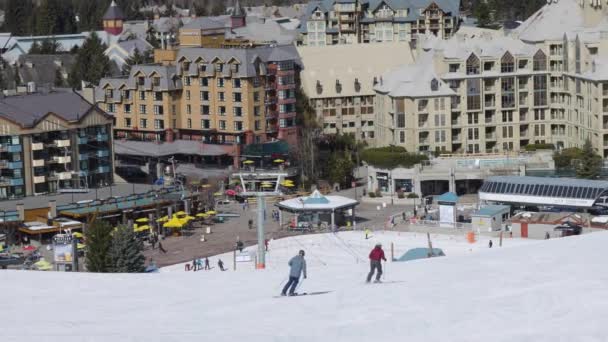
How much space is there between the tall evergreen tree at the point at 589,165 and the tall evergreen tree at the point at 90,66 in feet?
127

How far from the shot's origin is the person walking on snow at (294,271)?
3052 centimetres

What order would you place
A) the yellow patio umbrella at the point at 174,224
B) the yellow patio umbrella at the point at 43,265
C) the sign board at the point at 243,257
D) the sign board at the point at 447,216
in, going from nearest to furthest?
the yellow patio umbrella at the point at 43,265 → the sign board at the point at 243,257 → the sign board at the point at 447,216 → the yellow patio umbrella at the point at 174,224

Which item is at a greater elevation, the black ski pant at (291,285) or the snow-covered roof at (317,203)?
the black ski pant at (291,285)

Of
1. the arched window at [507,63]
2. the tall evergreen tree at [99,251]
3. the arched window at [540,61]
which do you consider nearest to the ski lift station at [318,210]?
the tall evergreen tree at [99,251]

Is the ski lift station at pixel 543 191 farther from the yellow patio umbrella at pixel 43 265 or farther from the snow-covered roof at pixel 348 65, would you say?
the snow-covered roof at pixel 348 65

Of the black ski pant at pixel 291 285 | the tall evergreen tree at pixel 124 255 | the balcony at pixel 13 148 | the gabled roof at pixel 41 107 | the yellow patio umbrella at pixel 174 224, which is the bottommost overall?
the yellow patio umbrella at pixel 174 224

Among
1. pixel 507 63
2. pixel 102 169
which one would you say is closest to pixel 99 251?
pixel 102 169

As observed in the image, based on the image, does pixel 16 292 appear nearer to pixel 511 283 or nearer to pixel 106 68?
pixel 511 283

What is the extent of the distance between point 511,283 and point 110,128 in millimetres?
44255

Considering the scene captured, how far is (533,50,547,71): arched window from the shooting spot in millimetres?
76312

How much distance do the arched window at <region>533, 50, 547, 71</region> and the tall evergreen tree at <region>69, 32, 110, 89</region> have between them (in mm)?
32470

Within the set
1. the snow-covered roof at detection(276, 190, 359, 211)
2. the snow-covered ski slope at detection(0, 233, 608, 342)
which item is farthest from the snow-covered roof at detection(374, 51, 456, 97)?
the snow-covered ski slope at detection(0, 233, 608, 342)

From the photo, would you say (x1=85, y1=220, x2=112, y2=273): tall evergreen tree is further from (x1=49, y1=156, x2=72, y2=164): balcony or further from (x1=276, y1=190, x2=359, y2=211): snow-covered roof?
(x1=49, y1=156, x2=72, y2=164): balcony

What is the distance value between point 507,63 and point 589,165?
9.53 meters
